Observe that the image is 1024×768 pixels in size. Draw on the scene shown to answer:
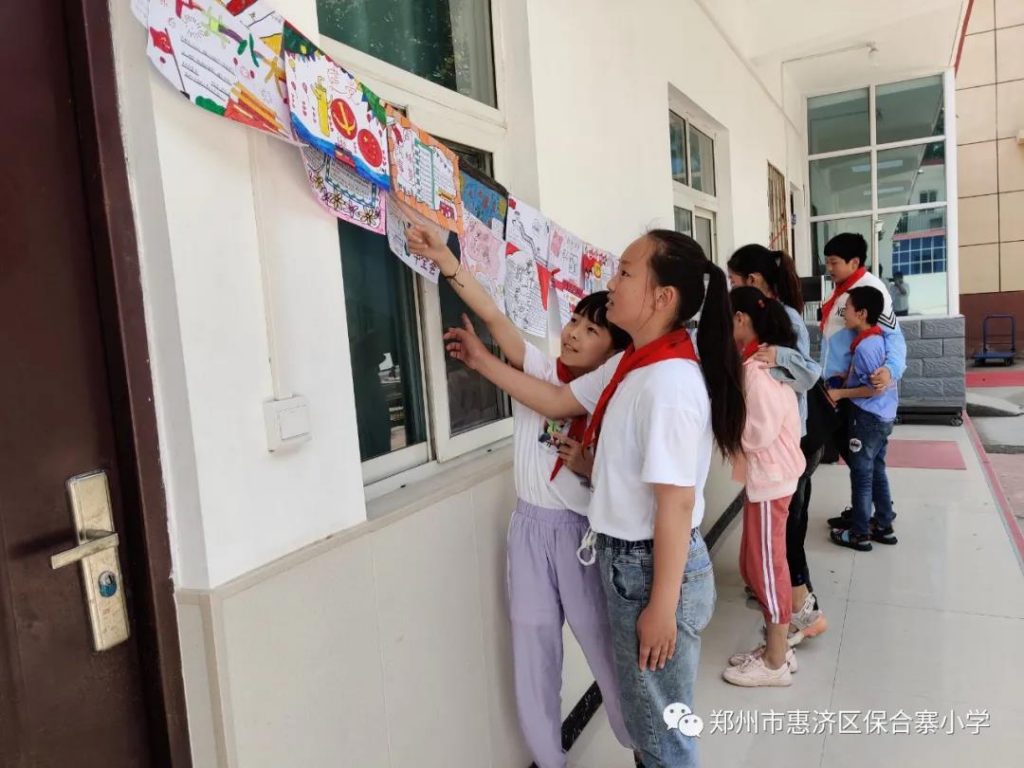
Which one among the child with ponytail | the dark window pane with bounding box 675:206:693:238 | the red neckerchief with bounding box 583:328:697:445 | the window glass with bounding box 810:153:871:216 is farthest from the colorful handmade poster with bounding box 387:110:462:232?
the window glass with bounding box 810:153:871:216

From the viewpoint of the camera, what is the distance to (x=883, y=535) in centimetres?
368

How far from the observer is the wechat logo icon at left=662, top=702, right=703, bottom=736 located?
1443 mm

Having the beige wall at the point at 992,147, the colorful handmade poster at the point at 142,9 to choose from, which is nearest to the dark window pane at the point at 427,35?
the colorful handmade poster at the point at 142,9

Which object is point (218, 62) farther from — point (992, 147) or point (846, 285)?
point (992, 147)

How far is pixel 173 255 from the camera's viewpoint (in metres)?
1.00

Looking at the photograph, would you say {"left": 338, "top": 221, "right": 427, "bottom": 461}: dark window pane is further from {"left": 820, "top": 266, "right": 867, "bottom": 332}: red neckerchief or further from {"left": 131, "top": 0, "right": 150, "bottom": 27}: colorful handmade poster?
{"left": 820, "top": 266, "right": 867, "bottom": 332}: red neckerchief

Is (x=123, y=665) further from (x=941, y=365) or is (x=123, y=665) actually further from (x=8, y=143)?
(x=941, y=365)

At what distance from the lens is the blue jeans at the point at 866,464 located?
3490mm

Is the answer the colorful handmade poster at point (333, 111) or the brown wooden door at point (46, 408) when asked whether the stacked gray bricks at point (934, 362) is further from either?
the brown wooden door at point (46, 408)

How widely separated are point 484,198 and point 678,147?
93.7 inches

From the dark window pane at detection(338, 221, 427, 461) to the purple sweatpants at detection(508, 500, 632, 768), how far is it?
1.20 feet

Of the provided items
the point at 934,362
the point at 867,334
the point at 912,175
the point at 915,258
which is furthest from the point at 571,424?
the point at 912,175

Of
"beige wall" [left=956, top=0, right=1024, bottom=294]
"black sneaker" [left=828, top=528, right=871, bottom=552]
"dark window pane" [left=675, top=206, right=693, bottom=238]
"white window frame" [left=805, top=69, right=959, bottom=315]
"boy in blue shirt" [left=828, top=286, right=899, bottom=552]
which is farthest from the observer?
"beige wall" [left=956, top=0, right=1024, bottom=294]

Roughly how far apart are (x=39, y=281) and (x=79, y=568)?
0.40 meters
